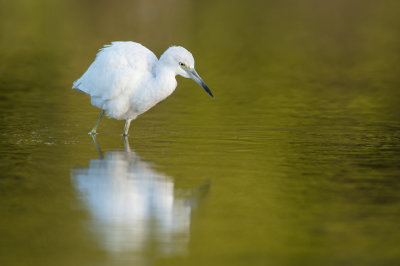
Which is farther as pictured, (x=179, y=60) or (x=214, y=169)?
(x=179, y=60)

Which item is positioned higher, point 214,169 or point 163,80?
point 163,80

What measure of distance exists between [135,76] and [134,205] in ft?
11.0

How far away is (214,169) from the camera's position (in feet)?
29.6

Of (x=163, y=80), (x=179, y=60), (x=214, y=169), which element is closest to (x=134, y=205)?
(x=214, y=169)

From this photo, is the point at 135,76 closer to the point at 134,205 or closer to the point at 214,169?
the point at 214,169

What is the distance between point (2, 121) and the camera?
12.0 m

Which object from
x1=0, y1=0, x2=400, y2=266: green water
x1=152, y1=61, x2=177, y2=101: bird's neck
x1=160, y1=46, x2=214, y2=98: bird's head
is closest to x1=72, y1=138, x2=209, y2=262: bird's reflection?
x1=0, y1=0, x2=400, y2=266: green water

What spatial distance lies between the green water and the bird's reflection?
18 mm

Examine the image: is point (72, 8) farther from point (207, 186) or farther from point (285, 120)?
point (207, 186)

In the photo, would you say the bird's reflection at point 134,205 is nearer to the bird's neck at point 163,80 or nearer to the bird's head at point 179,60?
the bird's neck at point 163,80

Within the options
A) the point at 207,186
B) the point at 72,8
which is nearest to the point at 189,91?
the point at 207,186

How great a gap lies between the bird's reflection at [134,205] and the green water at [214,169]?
0.06 ft

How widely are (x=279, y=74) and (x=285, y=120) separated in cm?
647

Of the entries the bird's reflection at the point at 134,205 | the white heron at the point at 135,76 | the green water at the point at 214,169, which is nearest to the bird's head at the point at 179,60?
the white heron at the point at 135,76
